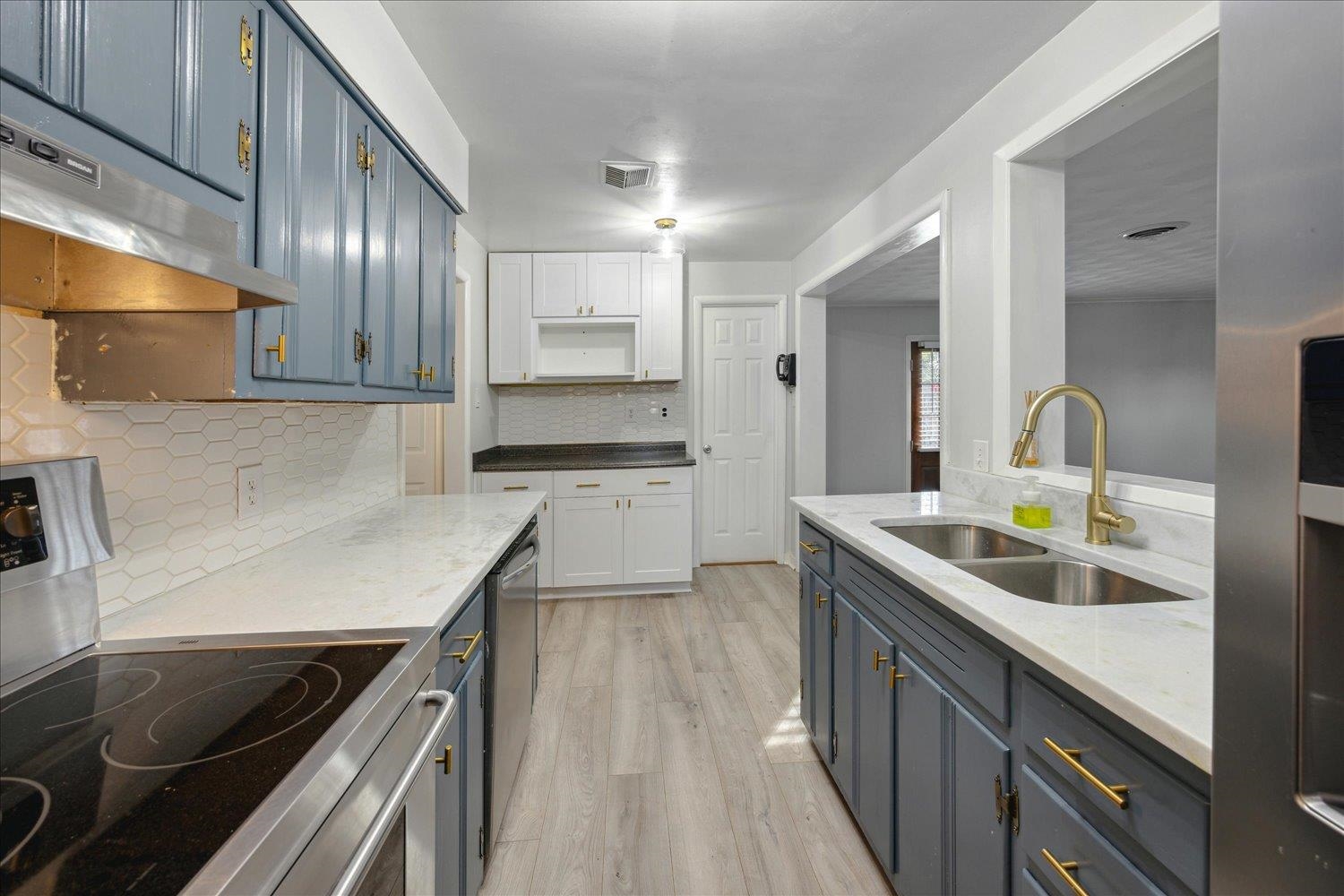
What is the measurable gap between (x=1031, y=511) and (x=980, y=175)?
4.33 ft

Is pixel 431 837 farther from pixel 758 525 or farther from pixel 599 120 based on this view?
pixel 758 525

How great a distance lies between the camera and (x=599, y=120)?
234 centimetres

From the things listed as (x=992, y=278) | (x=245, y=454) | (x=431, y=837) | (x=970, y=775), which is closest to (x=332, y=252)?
(x=245, y=454)

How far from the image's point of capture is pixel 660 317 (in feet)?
13.6

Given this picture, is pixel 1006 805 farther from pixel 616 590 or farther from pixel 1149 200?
pixel 1149 200

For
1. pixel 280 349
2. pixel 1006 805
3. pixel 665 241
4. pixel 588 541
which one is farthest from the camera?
pixel 588 541

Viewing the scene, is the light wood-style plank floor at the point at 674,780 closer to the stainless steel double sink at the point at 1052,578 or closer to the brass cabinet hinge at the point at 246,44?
the stainless steel double sink at the point at 1052,578

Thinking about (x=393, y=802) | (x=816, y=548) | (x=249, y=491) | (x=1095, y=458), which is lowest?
(x=393, y=802)

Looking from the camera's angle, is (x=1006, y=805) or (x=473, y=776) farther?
(x=473, y=776)

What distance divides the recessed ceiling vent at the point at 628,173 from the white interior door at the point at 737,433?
1.80 m

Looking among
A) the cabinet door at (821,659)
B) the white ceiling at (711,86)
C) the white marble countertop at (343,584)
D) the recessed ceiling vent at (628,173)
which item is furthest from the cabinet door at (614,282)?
the cabinet door at (821,659)

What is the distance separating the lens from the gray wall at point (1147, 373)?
226 inches

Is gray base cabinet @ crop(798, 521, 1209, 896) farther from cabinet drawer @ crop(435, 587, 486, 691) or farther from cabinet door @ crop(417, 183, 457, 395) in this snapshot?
cabinet door @ crop(417, 183, 457, 395)

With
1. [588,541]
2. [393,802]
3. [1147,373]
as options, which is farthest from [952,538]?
[1147,373]
